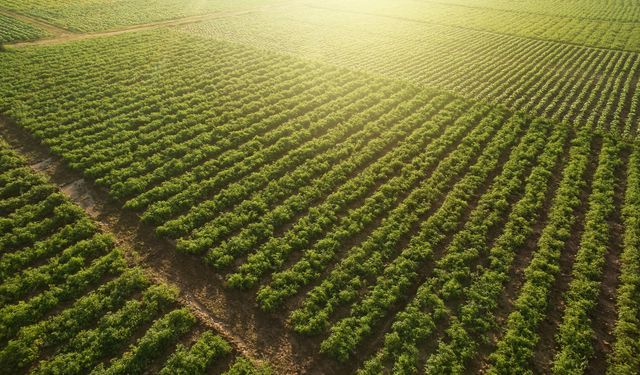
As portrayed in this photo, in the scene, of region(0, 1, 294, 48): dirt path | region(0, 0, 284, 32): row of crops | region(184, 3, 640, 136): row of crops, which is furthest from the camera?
region(0, 0, 284, 32): row of crops

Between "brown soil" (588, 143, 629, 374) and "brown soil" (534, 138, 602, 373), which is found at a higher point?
"brown soil" (534, 138, 602, 373)

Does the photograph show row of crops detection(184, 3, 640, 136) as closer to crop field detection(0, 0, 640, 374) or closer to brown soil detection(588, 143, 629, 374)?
crop field detection(0, 0, 640, 374)

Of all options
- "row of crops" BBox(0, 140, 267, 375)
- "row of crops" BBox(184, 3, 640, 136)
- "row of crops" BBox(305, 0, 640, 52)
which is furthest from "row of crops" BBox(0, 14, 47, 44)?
"row of crops" BBox(305, 0, 640, 52)

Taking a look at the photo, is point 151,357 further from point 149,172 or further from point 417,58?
point 417,58

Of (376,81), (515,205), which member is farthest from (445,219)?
(376,81)

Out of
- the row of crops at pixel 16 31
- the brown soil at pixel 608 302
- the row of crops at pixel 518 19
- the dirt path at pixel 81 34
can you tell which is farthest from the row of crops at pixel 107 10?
the brown soil at pixel 608 302

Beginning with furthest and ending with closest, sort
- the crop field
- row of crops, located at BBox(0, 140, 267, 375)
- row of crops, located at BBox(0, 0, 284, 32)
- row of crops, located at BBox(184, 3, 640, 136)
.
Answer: row of crops, located at BBox(0, 0, 284, 32), row of crops, located at BBox(184, 3, 640, 136), the crop field, row of crops, located at BBox(0, 140, 267, 375)

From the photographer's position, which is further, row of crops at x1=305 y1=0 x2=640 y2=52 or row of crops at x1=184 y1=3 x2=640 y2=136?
row of crops at x1=305 y1=0 x2=640 y2=52

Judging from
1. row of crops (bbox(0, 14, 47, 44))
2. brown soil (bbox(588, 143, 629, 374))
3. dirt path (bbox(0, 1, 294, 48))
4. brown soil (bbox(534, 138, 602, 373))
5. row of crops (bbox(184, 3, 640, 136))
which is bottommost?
brown soil (bbox(588, 143, 629, 374))
